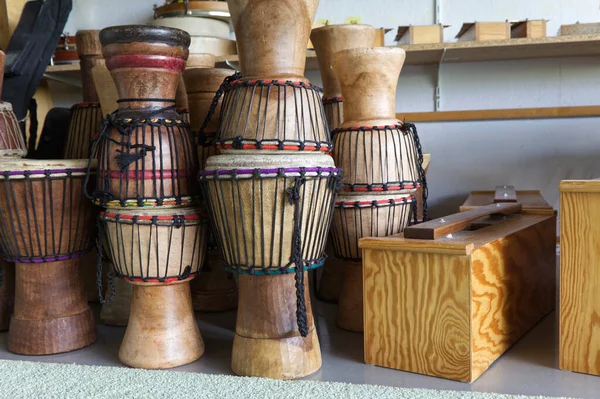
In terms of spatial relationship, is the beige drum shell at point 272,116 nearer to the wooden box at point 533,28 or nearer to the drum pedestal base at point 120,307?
the drum pedestal base at point 120,307

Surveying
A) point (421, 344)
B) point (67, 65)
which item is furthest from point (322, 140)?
point (67, 65)

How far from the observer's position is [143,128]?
→ 166 cm

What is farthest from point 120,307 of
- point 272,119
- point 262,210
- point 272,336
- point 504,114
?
point 504,114

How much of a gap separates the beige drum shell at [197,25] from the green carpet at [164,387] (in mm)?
2354

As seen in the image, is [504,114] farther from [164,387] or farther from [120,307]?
[164,387]

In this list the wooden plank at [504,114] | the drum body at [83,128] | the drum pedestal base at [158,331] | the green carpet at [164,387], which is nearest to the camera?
the green carpet at [164,387]

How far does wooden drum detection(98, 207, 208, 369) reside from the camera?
65.2 inches

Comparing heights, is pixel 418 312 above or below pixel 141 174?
below

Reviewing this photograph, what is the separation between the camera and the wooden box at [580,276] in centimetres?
150

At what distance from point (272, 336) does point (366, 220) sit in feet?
1.67

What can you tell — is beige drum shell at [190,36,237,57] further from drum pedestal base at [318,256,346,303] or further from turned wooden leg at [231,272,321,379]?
turned wooden leg at [231,272,321,379]

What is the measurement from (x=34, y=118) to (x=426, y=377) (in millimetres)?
2079

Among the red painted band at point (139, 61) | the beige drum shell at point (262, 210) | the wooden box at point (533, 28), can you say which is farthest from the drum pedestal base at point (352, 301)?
the wooden box at point (533, 28)

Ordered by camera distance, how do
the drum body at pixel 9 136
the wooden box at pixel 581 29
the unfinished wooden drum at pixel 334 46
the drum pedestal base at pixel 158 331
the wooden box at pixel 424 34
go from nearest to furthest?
1. the drum pedestal base at pixel 158 331
2. the drum body at pixel 9 136
3. the unfinished wooden drum at pixel 334 46
4. the wooden box at pixel 581 29
5. the wooden box at pixel 424 34
